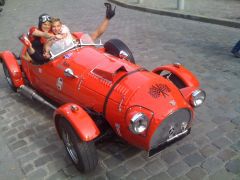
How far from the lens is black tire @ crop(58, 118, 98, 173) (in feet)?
11.0

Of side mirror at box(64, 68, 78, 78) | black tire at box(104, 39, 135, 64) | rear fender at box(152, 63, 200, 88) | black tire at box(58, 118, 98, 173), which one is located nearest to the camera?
black tire at box(58, 118, 98, 173)

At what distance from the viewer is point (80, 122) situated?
3.36 metres

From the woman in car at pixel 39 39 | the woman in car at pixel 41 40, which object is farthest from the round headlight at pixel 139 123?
the woman in car at pixel 39 39

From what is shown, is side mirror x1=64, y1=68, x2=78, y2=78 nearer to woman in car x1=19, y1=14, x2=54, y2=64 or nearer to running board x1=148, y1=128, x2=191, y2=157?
woman in car x1=19, y1=14, x2=54, y2=64

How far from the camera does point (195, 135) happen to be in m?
4.23

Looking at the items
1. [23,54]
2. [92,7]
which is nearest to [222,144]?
[23,54]

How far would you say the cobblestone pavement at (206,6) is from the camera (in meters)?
10.2

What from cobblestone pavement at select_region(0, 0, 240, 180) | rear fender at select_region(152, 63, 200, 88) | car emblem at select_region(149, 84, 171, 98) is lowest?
cobblestone pavement at select_region(0, 0, 240, 180)

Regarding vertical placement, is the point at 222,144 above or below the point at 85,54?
below

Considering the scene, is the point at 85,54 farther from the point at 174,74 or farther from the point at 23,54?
the point at 23,54

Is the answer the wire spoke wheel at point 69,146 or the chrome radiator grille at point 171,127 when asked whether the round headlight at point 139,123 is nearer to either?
the chrome radiator grille at point 171,127

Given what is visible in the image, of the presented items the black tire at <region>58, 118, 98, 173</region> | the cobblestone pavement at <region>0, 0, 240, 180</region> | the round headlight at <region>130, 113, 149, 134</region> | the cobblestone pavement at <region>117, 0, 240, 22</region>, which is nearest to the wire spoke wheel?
the black tire at <region>58, 118, 98, 173</region>

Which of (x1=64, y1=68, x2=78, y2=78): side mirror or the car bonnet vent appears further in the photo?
(x1=64, y1=68, x2=78, y2=78): side mirror

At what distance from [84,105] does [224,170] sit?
74.1 inches
